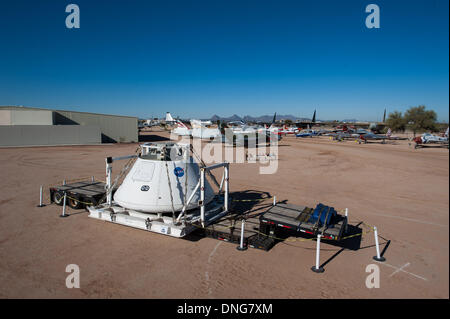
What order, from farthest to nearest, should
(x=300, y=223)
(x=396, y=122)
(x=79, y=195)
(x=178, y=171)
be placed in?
1. (x=396, y=122)
2. (x=79, y=195)
3. (x=178, y=171)
4. (x=300, y=223)

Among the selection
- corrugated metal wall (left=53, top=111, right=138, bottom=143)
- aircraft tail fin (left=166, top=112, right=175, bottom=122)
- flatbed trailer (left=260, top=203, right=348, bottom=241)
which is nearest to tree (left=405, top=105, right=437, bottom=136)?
flatbed trailer (left=260, top=203, right=348, bottom=241)

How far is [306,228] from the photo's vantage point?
7.86 m

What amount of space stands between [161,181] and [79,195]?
4.78 m

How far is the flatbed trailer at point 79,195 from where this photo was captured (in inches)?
457

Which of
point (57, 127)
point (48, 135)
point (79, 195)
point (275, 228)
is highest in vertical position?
point (57, 127)

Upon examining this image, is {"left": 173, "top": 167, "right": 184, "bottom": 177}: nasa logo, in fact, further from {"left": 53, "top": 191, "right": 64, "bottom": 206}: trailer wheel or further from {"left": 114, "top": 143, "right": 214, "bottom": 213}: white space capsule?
{"left": 53, "top": 191, "right": 64, "bottom": 206}: trailer wheel

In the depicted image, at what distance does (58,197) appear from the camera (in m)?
12.4

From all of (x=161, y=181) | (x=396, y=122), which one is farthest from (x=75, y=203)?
(x=396, y=122)

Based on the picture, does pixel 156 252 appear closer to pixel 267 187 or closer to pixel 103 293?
pixel 103 293

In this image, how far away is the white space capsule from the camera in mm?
9305

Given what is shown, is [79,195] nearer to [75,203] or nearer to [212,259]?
[75,203]

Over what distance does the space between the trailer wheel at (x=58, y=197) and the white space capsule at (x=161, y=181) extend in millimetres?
3947
